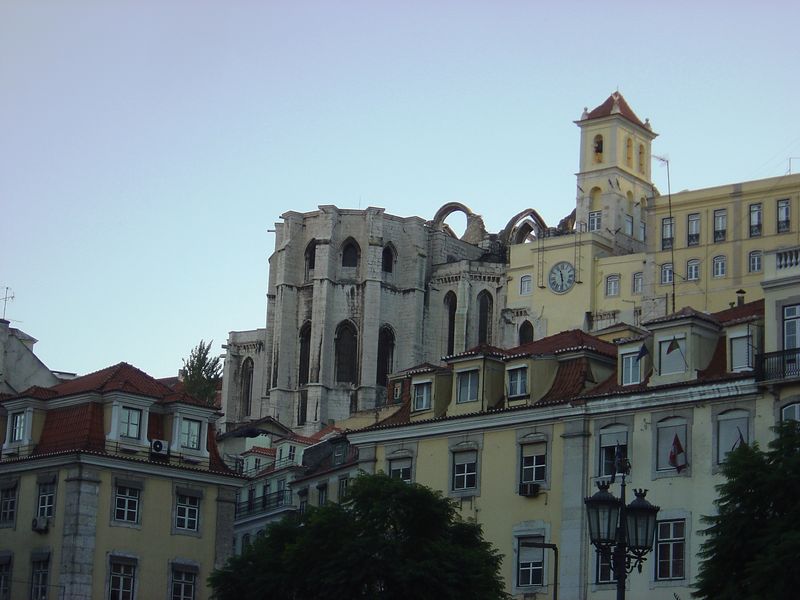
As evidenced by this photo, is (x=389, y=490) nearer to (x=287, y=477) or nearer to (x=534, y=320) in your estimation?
(x=287, y=477)

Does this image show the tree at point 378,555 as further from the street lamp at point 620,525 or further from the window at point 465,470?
the street lamp at point 620,525

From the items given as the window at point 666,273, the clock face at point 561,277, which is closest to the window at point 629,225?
the clock face at point 561,277

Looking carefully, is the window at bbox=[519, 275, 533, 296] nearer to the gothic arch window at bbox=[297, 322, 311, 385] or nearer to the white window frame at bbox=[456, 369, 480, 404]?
the gothic arch window at bbox=[297, 322, 311, 385]

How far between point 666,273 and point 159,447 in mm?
61852

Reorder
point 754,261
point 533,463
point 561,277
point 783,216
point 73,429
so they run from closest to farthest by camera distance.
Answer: point 533,463 → point 73,429 → point 783,216 → point 754,261 → point 561,277

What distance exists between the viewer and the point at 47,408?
70.4m

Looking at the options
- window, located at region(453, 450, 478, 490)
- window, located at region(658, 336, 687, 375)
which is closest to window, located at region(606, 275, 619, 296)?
window, located at region(453, 450, 478, 490)

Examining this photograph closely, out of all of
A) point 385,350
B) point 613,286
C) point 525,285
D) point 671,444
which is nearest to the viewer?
point 671,444

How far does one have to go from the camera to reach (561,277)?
131 metres

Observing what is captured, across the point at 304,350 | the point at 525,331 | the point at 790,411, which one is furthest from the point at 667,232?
the point at 790,411

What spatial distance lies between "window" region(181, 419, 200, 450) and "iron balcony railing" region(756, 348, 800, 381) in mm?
23854

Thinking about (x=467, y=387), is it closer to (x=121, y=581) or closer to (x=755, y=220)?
(x=121, y=581)

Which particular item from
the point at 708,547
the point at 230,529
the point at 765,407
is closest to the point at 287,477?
the point at 230,529

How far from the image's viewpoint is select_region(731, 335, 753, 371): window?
56.6 metres
